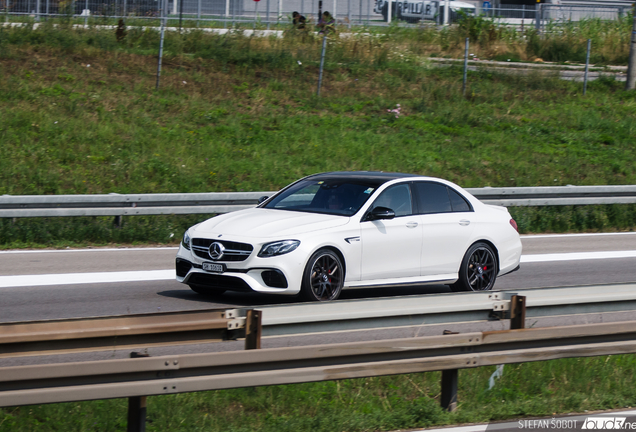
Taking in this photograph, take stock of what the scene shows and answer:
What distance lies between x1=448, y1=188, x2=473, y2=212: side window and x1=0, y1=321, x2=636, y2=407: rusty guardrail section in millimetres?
4468

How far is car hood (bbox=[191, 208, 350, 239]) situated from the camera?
873 centimetres

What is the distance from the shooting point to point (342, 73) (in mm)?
25750

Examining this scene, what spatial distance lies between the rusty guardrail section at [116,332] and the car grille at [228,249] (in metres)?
3.19

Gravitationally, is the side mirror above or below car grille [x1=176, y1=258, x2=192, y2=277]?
above

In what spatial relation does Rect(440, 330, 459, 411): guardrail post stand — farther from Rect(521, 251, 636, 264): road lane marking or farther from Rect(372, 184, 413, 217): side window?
Rect(521, 251, 636, 264): road lane marking

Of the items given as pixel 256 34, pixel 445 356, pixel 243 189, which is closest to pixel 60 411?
pixel 445 356

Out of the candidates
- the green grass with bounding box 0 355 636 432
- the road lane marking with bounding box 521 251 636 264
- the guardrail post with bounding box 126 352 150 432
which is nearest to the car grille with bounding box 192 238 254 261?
the green grass with bounding box 0 355 636 432

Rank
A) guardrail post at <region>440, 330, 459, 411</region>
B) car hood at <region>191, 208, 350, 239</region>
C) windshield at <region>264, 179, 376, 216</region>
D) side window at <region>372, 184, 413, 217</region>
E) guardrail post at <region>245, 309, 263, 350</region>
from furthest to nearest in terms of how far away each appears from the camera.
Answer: side window at <region>372, 184, 413, 217</region>, windshield at <region>264, 179, 376, 216</region>, car hood at <region>191, 208, 350, 239</region>, guardrail post at <region>440, 330, 459, 411</region>, guardrail post at <region>245, 309, 263, 350</region>

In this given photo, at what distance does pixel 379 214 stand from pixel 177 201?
608cm

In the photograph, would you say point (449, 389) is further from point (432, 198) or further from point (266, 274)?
point (432, 198)

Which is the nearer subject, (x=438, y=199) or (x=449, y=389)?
(x=449, y=389)

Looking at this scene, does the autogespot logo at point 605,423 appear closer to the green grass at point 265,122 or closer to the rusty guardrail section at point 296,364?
the rusty guardrail section at point 296,364

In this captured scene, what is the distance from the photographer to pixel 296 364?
4.88 meters

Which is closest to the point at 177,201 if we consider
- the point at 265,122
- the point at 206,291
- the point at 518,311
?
the point at 206,291
